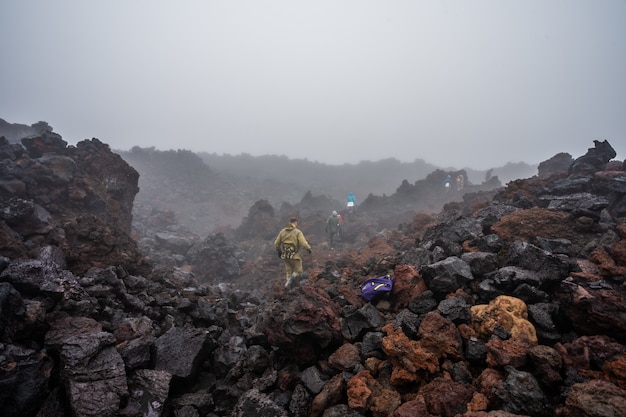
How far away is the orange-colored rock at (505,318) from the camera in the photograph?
11.7 ft

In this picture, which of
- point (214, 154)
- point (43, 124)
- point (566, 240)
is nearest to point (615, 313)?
point (566, 240)

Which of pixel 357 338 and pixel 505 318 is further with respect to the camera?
pixel 357 338

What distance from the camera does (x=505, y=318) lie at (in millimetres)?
3727

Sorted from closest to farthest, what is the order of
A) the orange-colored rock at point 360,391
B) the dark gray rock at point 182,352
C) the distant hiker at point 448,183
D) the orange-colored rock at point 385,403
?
the orange-colored rock at point 385,403 → the orange-colored rock at point 360,391 → the dark gray rock at point 182,352 → the distant hiker at point 448,183

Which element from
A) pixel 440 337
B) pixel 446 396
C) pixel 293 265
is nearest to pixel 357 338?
pixel 440 337

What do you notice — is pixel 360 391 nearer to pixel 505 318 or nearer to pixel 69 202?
pixel 505 318

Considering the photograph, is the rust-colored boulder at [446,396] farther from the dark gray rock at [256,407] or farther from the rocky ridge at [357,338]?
the dark gray rock at [256,407]

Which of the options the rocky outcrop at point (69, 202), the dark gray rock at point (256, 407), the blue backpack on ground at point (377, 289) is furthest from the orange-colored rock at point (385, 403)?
the rocky outcrop at point (69, 202)

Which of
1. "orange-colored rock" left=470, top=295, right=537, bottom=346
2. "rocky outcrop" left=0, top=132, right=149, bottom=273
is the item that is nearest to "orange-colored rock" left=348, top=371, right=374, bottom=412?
"orange-colored rock" left=470, top=295, right=537, bottom=346

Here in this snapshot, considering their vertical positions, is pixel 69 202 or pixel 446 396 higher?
pixel 69 202

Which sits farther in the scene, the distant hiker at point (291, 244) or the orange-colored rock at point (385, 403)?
the distant hiker at point (291, 244)

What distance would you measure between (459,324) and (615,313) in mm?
1706

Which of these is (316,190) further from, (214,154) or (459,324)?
(459,324)

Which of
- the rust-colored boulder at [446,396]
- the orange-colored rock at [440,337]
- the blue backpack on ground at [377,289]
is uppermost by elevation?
the blue backpack on ground at [377,289]
